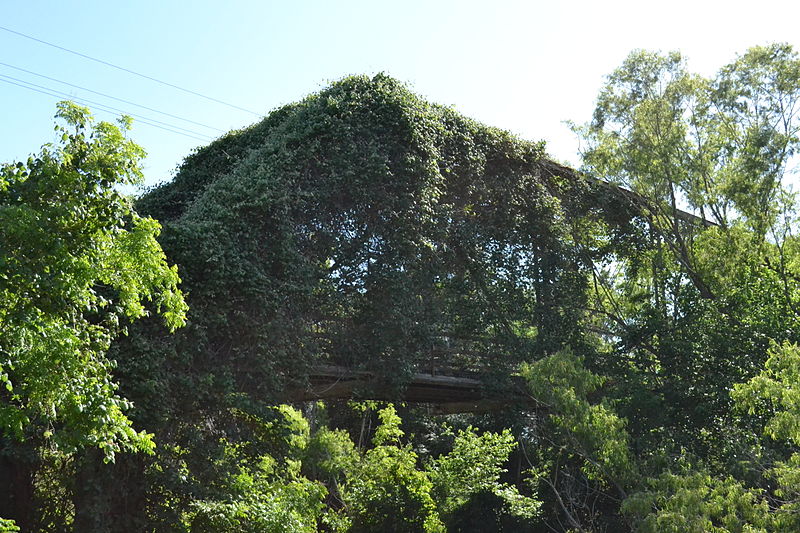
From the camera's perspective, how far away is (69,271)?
18.1 feet

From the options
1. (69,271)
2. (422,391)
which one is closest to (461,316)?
(422,391)

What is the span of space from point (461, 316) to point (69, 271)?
10.4 metres

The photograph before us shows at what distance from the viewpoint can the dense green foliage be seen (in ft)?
32.8

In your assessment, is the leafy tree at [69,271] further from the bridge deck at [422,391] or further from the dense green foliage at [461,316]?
the bridge deck at [422,391]

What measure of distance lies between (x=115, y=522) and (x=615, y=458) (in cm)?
668

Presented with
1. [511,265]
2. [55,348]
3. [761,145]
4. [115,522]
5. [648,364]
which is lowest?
[115,522]

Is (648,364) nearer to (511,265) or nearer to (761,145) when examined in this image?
(511,265)

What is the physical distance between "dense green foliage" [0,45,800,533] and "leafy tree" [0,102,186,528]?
4 centimetres

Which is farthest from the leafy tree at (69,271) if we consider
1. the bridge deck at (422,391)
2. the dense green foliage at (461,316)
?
the bridge deck at (422,391)

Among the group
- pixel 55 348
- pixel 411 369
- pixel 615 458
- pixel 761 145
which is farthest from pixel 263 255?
pixel 761 145

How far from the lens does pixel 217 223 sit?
11.4 m

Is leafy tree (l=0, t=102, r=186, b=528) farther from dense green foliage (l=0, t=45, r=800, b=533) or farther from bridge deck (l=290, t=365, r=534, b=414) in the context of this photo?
bridge deck (l=290, t=365, r=534, b=414)

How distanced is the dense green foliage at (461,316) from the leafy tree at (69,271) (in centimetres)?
4

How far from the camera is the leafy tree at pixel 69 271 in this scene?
5336 mm
